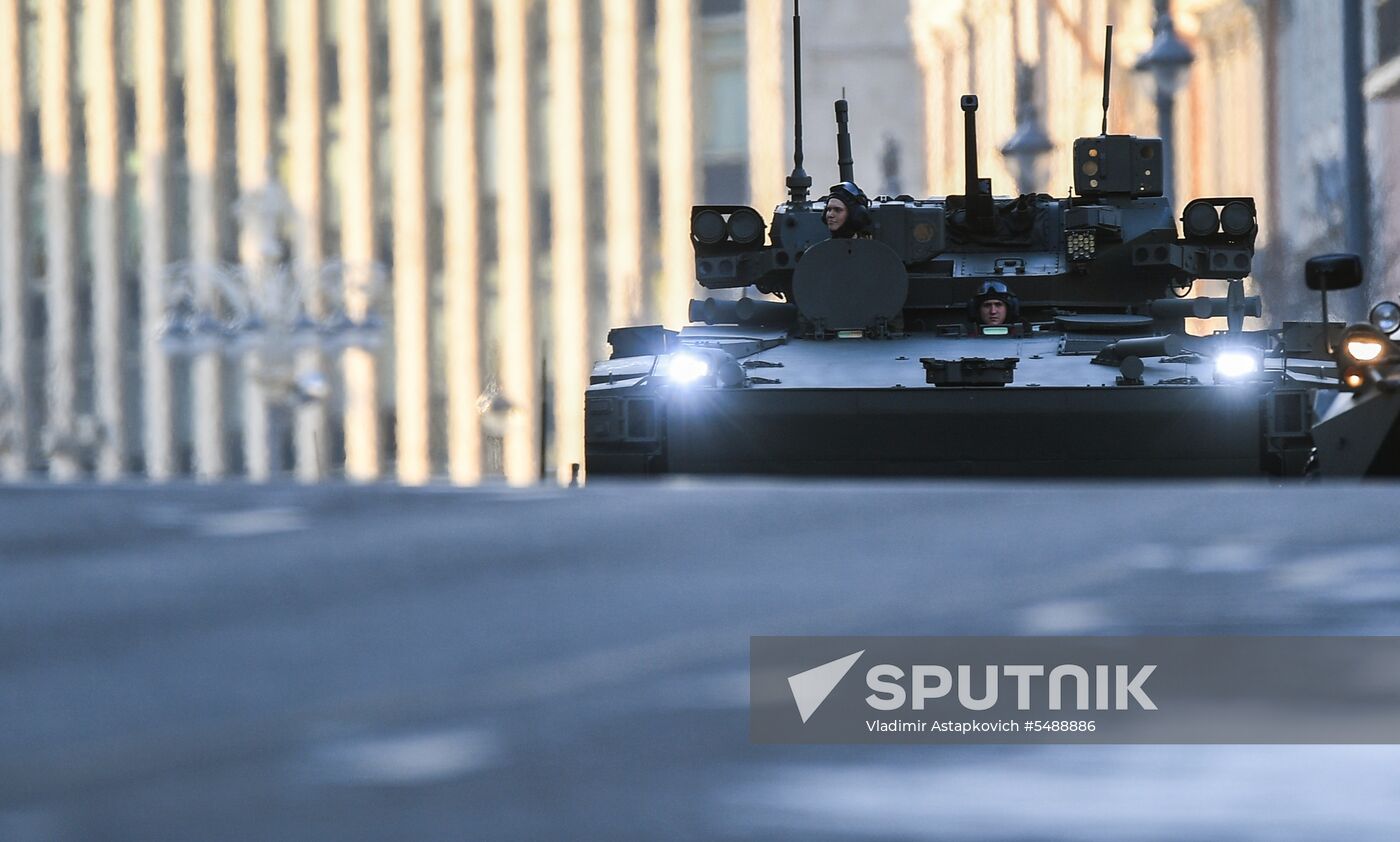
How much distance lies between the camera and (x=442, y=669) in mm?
3670

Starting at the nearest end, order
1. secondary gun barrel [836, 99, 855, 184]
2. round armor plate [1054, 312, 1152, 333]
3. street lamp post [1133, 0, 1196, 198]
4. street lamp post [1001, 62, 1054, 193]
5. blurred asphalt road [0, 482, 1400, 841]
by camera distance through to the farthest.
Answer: blurred asphalt road [0, 482, 1400, 841] → round armor plate [1054, 312, 1152, 333] → secondary gun barrel [836, 99, 855, 184] → street lamp post [1133, 0, 1196, 198] → street lamp post [1001, 62, 1054, 193]

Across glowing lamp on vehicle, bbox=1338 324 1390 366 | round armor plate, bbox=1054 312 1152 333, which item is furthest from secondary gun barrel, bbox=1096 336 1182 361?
glowing lamp on vehicle, bbox=1338 324 1390 366

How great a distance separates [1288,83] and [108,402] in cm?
4347

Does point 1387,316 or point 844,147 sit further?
point 844,147

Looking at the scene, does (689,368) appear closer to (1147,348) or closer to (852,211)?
(852,211)

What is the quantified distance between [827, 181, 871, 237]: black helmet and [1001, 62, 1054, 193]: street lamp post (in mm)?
7296

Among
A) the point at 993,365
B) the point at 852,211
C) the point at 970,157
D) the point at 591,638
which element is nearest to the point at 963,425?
the point at 993,365

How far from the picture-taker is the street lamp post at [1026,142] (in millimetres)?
19859

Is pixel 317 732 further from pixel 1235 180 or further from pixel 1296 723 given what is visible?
pixel 1235 180

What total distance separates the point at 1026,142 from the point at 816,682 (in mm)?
16482

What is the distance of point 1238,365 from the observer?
32.9 feet

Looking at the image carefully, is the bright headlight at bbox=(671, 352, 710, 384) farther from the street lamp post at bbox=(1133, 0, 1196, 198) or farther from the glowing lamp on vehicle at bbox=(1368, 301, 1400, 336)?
the street lamp post at bbox=(1133, 0, 1196, 198)

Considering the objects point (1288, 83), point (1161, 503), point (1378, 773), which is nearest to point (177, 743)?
point (1161, 503)

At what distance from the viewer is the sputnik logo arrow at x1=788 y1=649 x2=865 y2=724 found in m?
3.73
